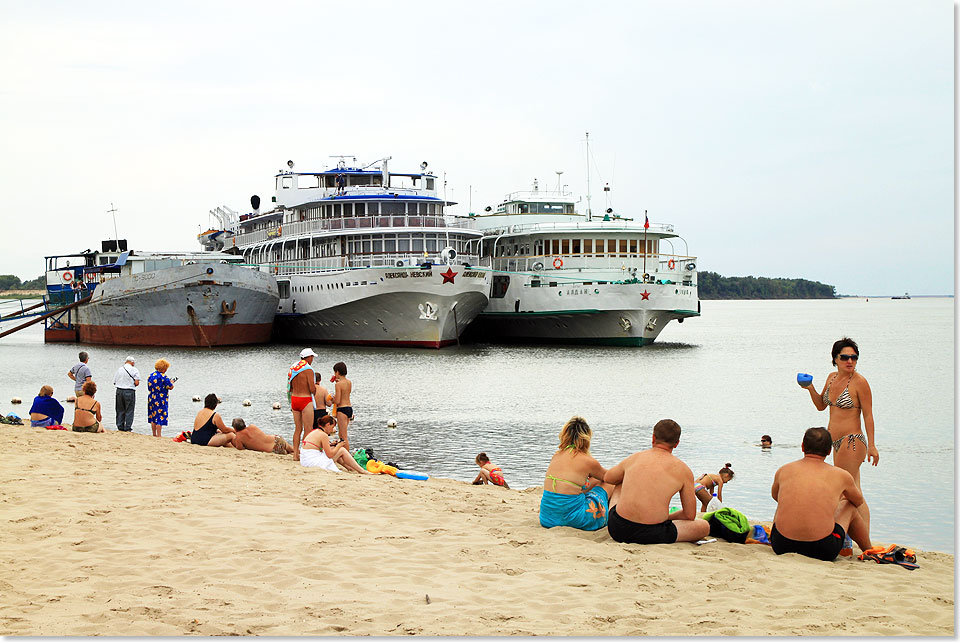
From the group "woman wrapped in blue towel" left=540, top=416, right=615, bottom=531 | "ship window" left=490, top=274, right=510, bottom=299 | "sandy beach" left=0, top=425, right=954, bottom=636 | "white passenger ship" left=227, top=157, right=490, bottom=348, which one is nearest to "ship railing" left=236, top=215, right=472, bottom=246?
"white passenger ship" left=227, top=157, right=490, bottom=348

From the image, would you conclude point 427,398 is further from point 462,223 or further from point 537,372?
point 462,223

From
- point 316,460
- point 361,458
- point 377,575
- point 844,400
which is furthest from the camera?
point 361,458

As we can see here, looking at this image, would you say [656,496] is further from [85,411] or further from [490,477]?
[85,411]

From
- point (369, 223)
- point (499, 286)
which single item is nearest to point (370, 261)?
point (369, 223)

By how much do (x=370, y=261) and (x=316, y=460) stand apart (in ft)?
114

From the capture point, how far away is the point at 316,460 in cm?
1205

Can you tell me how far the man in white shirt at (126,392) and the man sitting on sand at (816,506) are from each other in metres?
12.0

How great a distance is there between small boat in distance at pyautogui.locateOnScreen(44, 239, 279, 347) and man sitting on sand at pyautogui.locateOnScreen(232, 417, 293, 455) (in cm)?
3094

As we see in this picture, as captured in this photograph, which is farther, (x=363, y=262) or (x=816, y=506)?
(x=363, y=262)

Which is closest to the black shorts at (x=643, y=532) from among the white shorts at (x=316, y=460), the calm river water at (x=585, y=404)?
the calm river water at (x=585, y=404)

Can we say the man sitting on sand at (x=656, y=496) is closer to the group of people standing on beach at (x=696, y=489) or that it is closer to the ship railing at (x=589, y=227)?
the group of people standing on beach at (x=696, y=489)

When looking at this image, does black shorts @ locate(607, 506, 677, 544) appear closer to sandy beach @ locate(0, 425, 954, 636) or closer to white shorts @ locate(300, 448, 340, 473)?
sandy beach @ locate(0, 425, 954, 636)

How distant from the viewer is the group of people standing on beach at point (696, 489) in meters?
7.20

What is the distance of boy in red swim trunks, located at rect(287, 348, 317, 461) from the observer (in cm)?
1302
